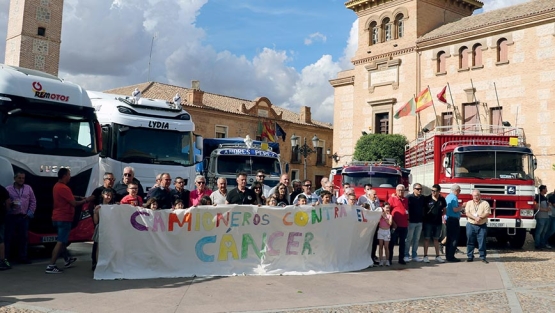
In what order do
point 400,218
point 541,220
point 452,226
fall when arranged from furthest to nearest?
point 541,220
point 452,226
point 400,218

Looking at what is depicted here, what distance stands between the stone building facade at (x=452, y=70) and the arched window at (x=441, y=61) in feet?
0.21

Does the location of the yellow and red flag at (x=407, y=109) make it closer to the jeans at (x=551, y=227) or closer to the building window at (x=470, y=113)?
the building window at (x=470, y=113)

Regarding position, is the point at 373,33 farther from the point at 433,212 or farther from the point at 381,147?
the point at 433,212

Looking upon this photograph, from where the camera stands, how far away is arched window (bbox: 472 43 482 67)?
31828 millimetres

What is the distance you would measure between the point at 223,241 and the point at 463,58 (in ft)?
91.0

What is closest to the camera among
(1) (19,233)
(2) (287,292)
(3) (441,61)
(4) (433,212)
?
(2) (287,292)

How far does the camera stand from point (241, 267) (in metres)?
9.13

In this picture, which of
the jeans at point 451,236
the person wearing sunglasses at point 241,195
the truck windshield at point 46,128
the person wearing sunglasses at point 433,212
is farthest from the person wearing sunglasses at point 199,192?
the jeans at point 451,236

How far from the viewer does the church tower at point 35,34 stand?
42312 mm

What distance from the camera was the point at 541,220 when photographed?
14.5 meters

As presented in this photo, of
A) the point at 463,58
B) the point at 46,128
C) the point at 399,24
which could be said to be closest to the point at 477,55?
the point at 463,58

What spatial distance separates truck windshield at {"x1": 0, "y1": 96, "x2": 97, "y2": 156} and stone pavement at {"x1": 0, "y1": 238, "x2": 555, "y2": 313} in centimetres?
219

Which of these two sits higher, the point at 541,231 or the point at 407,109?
the point at 407,109

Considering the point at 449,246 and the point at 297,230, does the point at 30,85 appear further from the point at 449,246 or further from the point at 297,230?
the point at 449,246
